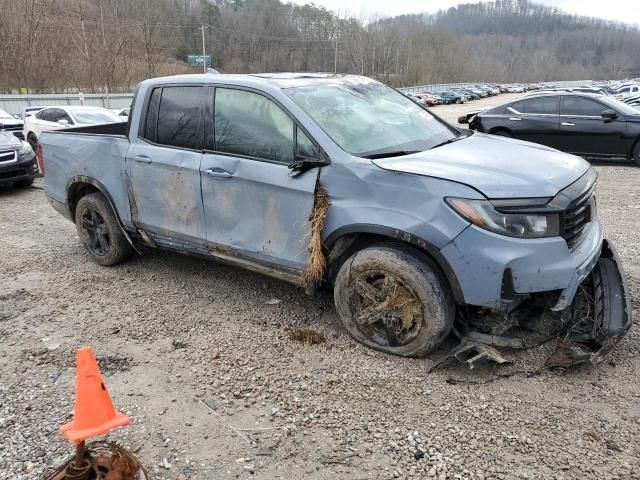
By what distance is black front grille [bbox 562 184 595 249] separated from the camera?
3.14 metres

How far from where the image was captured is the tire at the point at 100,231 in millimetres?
5141

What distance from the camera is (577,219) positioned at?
129 inches

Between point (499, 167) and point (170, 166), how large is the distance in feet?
8.35

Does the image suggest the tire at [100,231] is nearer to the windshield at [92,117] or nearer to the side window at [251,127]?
the side window at [251,127]

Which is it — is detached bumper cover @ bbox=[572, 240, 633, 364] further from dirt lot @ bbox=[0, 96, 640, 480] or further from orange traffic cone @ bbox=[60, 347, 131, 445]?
orange traffic cone @ bbox=[60, 347, 131, 445]

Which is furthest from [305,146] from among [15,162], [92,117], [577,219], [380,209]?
[92,117]

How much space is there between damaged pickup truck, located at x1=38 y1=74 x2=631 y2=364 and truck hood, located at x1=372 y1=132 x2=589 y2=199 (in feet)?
0.05

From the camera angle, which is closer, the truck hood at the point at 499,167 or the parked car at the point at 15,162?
the truck hood at the point at 499,167

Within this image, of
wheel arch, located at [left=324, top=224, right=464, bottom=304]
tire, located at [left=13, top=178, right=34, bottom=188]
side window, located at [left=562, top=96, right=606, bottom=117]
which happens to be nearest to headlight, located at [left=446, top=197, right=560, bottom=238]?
wheel arch, located at [left=324, top=224, right=464, bottom=304]

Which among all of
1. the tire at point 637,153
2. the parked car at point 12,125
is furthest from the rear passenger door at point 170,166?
the parked car at point 12,125

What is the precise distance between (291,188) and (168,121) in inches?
58.4

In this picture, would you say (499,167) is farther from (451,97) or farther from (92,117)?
(451,97)

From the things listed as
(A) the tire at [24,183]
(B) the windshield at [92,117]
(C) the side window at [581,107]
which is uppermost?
(C) the side window at [581,107]

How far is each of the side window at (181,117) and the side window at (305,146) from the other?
38.1 inches
